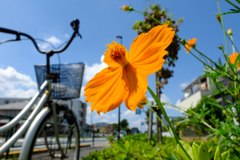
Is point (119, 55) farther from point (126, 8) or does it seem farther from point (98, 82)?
point (126, 8)

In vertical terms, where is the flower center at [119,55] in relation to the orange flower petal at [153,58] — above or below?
above

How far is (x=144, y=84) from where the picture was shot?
1.11ft

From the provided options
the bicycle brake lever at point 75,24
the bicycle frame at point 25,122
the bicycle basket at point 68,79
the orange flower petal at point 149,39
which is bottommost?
the bicycle frame at point 25,122

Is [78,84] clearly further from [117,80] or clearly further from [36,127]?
[117,80]

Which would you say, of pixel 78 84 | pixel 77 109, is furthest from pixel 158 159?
pixel 77 109

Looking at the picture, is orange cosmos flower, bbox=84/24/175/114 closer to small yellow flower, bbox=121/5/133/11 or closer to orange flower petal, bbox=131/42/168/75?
orange flower petal, bbox=131/42/168/75

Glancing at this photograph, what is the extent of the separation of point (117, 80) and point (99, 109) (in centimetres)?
9

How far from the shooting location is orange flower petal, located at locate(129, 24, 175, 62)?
0.35m

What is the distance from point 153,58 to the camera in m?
0.35

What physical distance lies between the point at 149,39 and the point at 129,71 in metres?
0.09

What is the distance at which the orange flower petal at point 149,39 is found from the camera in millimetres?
346

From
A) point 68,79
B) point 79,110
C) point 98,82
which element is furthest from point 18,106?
point 98,82

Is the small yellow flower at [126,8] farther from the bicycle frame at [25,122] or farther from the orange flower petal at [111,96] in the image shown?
the bicycle frame at [25,122]

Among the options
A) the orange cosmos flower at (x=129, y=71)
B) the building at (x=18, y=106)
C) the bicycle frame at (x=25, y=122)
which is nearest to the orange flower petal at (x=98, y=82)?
the orange cosmos flower at (x=129, y=71)
